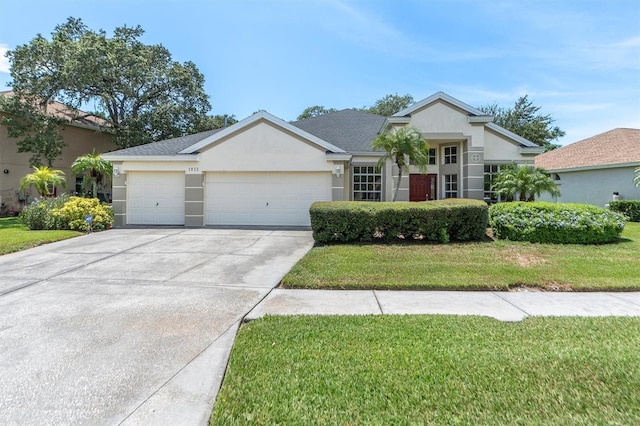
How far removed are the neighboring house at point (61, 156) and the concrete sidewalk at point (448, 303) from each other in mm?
22869

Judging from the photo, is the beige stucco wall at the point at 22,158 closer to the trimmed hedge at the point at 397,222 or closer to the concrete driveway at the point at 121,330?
the concrete driveway at the point at 121,330

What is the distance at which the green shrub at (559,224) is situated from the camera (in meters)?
9.05

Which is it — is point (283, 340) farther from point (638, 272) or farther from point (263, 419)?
point (638, 272)

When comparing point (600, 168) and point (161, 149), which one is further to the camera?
point (600, 168)

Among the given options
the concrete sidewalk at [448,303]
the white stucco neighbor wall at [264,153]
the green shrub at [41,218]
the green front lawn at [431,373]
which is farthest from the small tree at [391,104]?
the green front lawn at [431,373]

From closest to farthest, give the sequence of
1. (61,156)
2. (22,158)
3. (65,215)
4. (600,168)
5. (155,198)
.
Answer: (65,215) < (155,198) < (600,168) < (22,158) < (61,156)

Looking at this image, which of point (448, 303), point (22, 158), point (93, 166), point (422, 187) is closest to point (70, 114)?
point (22, 158)

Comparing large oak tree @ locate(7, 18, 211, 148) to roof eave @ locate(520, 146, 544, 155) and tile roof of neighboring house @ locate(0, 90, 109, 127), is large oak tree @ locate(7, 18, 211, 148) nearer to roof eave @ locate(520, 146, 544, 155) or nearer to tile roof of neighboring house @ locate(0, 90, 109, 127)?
tile roof of neighboring house @ locate(0, 90, 109, 127)

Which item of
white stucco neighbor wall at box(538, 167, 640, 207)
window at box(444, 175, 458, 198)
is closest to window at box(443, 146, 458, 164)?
window at box(444, 175, 458, 198)

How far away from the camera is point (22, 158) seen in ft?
66.6

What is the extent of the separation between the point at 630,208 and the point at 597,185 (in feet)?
10.0

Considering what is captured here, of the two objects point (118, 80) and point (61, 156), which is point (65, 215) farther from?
point (118, 80)

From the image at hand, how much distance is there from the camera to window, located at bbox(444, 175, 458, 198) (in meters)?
14.6

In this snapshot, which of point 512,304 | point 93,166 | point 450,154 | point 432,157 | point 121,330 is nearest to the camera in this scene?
point 121,330
